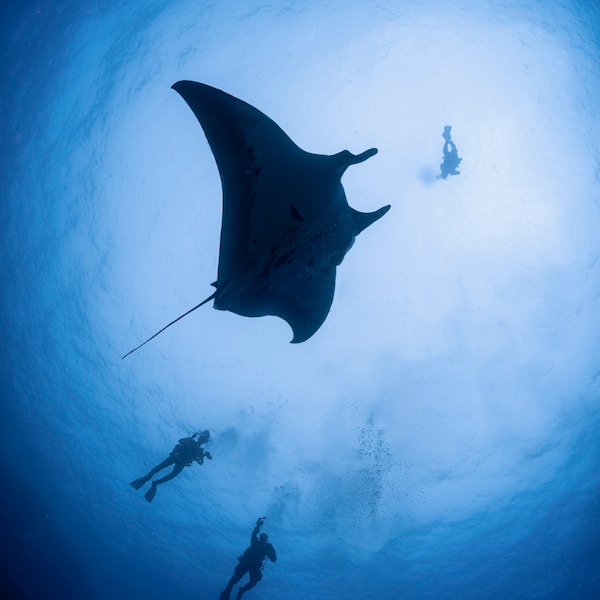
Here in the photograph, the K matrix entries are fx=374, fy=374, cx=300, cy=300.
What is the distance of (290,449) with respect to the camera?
2461 centimetres

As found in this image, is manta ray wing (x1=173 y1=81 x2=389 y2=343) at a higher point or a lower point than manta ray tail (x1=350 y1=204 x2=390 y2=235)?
lower

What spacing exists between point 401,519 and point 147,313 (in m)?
21.6

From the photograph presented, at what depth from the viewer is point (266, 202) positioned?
13.3ft

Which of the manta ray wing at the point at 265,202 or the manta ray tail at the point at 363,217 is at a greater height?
the manta ray tail at the point at 363,217

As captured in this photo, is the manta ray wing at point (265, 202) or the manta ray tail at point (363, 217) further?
the manta ray tail at point (363, 217)

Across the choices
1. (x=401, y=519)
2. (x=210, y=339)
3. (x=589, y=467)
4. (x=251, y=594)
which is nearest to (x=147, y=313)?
(x=210, y=339)

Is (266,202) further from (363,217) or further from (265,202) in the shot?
(363,217)

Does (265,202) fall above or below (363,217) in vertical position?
below

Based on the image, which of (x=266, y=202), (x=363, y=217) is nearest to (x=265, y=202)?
(x=266, y=202)

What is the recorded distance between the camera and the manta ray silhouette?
3.92 meters

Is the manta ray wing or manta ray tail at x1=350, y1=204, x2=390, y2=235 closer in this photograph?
the manta ray wing

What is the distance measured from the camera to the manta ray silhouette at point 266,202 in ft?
12.8

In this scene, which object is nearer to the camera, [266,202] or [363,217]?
[266,202]

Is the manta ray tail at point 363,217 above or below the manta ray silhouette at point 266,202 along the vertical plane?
above
